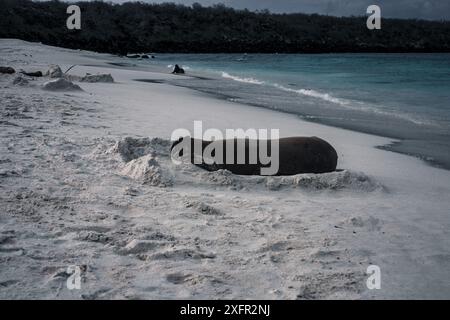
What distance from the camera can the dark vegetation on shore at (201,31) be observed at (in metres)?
50.7

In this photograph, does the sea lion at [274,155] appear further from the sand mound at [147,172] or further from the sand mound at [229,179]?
the sand mound at [147,172]

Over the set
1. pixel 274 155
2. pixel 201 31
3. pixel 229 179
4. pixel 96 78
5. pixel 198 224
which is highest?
pixel 201 31

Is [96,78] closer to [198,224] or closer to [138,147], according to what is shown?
[138,147]

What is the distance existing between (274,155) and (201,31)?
68157mm

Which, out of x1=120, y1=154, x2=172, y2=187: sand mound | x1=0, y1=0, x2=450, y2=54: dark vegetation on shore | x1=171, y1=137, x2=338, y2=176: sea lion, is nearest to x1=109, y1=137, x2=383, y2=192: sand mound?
x1=120, y1=154, x2=172, y2=187: sand mound

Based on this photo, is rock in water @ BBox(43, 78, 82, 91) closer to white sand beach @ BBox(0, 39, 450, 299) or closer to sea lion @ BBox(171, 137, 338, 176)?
white sand beach @ BBox(0, 39, 450, 299)

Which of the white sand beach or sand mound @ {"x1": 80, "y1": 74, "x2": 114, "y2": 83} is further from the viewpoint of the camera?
sand mound @ {"x1": 80, "y1": 74, "x2": 114, "y2": 83}

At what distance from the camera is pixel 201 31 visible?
6950cm

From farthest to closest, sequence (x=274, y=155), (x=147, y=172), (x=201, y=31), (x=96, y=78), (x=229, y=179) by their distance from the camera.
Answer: (x=201, y=31)
(x=96, y=78)
(x=274, y=155)
(x=229, y=179)
(x=147, y=172)

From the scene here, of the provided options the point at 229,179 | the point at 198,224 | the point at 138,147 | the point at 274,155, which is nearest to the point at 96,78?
the point at 138,147

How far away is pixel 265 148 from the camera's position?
15.3 feet

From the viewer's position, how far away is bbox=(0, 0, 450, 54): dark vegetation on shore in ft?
166

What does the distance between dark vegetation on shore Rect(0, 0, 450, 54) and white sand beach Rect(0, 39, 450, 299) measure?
45.0 m
